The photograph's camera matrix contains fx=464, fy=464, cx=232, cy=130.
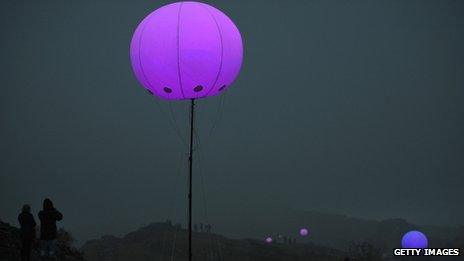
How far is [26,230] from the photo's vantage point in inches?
487

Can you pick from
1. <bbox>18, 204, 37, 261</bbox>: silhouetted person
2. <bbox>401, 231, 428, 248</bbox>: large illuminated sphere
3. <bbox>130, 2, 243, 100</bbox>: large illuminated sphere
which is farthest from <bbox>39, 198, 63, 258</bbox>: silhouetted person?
<bbox>401, 231, 428, 248</bbox>: large illuminated sphere

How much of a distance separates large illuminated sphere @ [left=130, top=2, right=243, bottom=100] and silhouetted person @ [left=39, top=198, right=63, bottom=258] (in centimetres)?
485

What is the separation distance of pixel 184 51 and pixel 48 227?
6096 mm

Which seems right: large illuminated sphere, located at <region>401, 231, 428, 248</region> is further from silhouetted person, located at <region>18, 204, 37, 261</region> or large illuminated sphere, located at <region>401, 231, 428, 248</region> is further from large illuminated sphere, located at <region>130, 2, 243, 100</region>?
silhouetted person, located at <region>18, 204, 37, 261</region>

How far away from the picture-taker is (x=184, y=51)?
13.7m

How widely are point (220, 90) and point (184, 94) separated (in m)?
1.49

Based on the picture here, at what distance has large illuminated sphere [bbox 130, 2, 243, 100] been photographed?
1371 centimetres

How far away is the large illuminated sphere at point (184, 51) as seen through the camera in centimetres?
1371

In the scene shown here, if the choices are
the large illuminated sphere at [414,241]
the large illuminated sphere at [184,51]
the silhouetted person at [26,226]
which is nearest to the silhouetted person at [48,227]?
the silhouetted person at [26,226]

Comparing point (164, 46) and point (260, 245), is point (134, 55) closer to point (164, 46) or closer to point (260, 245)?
point (164, 46)

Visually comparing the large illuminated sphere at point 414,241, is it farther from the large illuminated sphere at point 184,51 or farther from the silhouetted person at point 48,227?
the silhouetted person at point 48,227

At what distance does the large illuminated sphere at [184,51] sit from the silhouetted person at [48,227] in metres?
4.85

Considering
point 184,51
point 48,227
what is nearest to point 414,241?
point 184,51

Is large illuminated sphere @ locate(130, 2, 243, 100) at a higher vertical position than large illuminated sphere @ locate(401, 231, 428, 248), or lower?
higher
